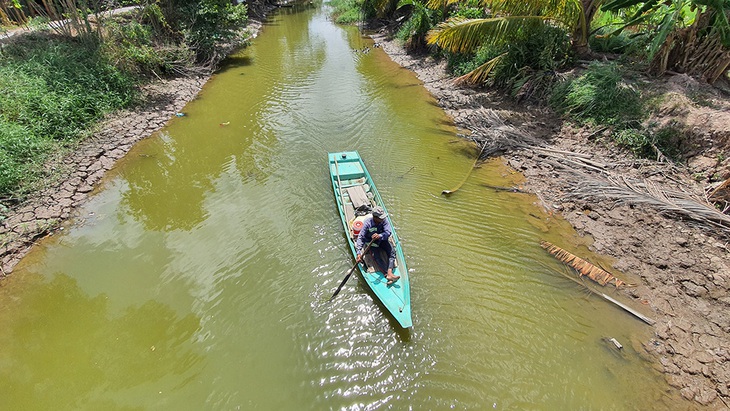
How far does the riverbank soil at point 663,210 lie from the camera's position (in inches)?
207

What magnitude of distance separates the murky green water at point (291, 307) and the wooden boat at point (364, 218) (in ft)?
1.49

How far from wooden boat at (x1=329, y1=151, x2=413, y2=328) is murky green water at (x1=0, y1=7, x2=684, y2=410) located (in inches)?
17.9

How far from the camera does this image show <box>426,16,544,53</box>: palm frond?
10906 millimetres

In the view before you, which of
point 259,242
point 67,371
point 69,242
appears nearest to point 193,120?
point 69,242

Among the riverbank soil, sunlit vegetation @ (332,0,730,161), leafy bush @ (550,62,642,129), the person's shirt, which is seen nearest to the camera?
the riverbank soil

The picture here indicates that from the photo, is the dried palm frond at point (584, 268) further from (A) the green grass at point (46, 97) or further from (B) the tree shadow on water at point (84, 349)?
(A) the green grass at point (46, 97)

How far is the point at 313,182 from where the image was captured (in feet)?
30.7

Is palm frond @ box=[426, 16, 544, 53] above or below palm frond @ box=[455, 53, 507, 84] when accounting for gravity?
above

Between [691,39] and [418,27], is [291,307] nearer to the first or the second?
[691,39]

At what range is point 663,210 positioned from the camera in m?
7.06

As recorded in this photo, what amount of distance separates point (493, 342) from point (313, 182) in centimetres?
597

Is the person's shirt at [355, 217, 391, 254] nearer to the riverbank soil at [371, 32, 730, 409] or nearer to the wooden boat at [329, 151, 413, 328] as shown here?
the wooden boat at [329, 151, 413, 328]

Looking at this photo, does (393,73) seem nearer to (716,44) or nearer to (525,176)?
(525,176)

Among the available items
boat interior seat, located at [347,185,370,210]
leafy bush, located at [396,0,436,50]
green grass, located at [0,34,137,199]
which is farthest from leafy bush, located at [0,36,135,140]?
leafy bush, located at [396,0,436,50]
